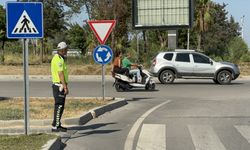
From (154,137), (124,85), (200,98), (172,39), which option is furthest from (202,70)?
(154,137)

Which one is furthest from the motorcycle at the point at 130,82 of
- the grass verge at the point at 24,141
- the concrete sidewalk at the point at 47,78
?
the grass verge at the point at 24,141

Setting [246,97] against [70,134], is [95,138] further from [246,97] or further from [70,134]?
[246,97]

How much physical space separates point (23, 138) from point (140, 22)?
3376 centimetres

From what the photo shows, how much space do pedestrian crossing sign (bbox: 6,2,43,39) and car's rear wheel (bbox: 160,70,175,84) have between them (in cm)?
1870

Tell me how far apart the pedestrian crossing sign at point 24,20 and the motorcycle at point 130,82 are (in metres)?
13.4

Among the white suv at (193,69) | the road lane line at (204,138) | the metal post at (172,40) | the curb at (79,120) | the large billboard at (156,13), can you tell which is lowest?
the road lane line at (204,138)

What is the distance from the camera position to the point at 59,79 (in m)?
11.2

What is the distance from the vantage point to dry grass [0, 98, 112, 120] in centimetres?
1351

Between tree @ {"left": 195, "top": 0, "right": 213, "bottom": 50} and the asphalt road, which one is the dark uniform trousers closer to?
the asphalt road

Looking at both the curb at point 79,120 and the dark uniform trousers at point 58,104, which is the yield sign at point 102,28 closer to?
the curb at point 79,120

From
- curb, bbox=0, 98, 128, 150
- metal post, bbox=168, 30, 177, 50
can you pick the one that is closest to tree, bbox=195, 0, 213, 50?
metal post, bbox=168, 30, 177, 50

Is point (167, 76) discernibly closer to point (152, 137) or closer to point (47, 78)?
point (47, 78)

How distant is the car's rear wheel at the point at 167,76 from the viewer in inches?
1133

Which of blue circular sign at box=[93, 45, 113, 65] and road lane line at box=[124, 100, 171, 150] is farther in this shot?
blue circular sign at box=[93, 45, 113, 65]
